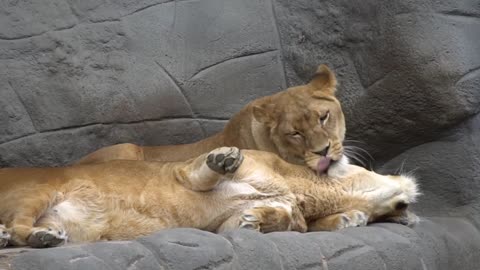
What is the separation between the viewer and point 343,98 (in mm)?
6117

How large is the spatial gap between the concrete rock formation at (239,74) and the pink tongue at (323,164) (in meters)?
0.77

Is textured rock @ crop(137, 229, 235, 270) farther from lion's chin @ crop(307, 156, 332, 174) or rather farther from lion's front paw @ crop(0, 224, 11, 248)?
lion's chin @ crop(307, 156, 332, 174)

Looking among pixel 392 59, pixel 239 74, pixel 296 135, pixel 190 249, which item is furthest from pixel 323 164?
pixel 190 249

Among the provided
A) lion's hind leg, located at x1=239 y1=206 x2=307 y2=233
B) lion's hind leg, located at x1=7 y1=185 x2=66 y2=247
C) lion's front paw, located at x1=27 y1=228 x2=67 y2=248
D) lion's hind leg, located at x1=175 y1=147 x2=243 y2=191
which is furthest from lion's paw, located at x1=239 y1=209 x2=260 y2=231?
lion's front paw, located at x1=27 y1=228 x2=67 y2=248

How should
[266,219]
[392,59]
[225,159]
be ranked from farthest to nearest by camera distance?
[392,59]
[266,219]
[225,159]

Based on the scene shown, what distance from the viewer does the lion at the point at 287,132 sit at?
5.20 m

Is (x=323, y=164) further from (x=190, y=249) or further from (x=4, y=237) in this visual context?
(x=4, y=237)

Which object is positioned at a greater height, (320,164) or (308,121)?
(308,121)

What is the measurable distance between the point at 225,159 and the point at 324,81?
152 cm

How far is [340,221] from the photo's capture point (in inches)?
185

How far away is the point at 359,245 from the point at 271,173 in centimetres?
66

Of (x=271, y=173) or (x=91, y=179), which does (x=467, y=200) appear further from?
(x=91, y=179)

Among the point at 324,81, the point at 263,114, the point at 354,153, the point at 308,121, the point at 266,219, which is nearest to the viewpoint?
the point at 266,219

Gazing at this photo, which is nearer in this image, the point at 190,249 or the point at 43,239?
the point at 190,249
